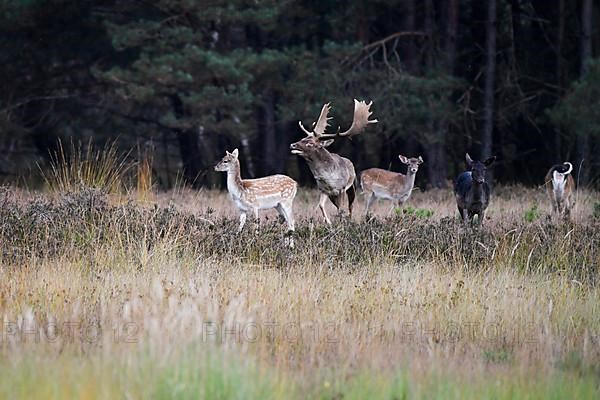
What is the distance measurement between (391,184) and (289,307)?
9.49m

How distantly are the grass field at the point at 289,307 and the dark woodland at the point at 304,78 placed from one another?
294 inches

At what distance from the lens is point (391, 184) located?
16594 millimetres

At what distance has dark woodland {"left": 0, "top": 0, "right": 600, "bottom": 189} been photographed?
20203mm

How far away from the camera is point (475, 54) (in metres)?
25.4

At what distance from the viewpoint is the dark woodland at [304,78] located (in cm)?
2020

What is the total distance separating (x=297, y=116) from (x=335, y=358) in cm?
1480

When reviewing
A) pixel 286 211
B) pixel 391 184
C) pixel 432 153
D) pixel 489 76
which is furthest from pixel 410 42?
pixel 286 211

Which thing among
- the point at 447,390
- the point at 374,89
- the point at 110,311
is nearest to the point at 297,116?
the point at 374,89

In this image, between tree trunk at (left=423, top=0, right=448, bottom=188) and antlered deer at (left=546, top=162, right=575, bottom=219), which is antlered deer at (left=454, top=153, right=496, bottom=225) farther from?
tree trunk at (left=423, top=0, right=448, bottom=188)

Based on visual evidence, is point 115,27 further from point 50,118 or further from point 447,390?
point 447,390

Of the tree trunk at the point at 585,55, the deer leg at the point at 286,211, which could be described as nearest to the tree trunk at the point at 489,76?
the tree trunk at the point at 585,55

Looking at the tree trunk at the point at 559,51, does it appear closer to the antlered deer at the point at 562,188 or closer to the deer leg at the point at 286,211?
the antlered deer at the point at 562,188

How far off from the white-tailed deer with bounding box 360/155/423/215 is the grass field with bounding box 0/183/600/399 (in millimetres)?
4649

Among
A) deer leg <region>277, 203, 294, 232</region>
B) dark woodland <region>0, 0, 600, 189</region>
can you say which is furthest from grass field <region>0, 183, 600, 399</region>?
dark woodland <region>0, 0, 600, 189</region>
